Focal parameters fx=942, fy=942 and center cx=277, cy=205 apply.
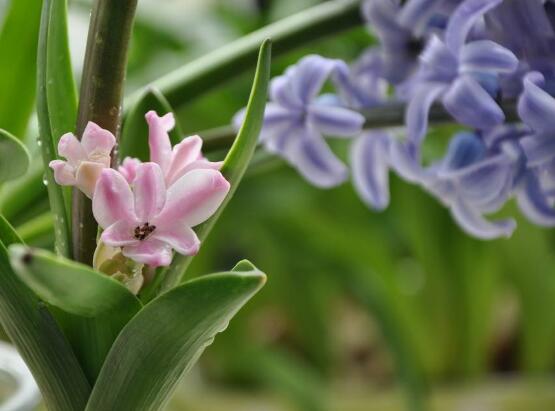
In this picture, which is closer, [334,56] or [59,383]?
[59,383]

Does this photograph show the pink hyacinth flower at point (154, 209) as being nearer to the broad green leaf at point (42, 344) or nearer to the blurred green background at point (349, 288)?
the broad green leaf at point (42, 344)

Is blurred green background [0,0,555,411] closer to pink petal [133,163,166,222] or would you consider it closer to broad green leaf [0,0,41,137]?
broad green leaf [0,0,41,137]

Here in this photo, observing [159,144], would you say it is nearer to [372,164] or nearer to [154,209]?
[154,209]

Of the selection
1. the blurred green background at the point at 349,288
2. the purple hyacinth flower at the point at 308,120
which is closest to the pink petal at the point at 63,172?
the purple hyacinth flower at the point at 308,120

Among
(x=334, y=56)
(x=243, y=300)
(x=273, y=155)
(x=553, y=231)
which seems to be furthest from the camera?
(x=553, y=231)

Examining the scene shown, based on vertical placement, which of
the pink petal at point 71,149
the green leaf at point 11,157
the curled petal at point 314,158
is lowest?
the curled petal at point 314,158

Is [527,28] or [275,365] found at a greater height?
[527,28]

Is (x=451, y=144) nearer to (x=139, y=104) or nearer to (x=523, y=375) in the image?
(x=139, y=104)

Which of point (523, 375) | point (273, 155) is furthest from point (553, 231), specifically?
point (273, 155)
